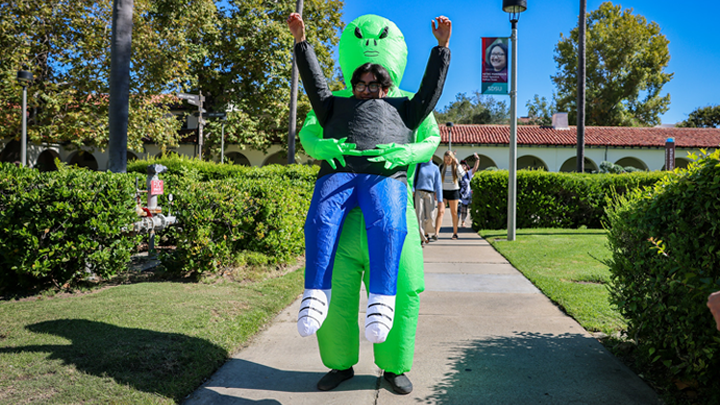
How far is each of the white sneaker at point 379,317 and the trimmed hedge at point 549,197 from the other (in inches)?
365

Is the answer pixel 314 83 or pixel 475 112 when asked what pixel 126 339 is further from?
pixel 475 112

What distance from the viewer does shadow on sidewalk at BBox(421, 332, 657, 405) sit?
2.82 meters

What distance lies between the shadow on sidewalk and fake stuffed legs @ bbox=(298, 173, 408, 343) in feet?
2.41

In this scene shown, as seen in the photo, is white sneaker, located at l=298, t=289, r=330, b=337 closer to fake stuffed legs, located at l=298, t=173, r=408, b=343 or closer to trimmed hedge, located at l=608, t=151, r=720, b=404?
fake stuffed legs, located at l=298, t=173, r=408, b=343

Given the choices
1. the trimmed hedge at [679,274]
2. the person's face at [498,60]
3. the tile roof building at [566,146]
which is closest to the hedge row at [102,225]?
the trimmed hedge at [679,274]

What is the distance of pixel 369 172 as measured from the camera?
2877 millimetres

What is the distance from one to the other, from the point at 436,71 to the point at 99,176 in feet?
12.9

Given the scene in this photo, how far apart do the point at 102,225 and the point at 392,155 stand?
3.52 meters

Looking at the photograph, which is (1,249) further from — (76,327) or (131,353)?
(131,353)

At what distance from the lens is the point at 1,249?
4.63 meters

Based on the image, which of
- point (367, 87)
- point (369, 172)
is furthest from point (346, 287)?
point (367, 87)

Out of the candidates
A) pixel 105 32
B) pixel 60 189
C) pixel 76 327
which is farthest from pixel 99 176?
pixel 105 32

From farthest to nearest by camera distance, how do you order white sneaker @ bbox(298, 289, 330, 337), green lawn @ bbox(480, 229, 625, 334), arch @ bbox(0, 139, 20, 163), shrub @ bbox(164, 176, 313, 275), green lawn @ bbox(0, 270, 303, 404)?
arch @ bbox(0, 139, 20, 163) → shrub @ bbox(164, 176, 313, 275) → green lawn @ bbox(480, 229, 625, 334) → green lawn @ bbox(0, 270, 303, 404) → white sneaker @ bbox(298, 289, 330, 337)

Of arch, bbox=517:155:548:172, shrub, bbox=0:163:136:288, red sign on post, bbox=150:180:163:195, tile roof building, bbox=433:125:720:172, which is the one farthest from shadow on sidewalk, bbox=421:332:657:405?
arch, bbox=517:155:548:172
